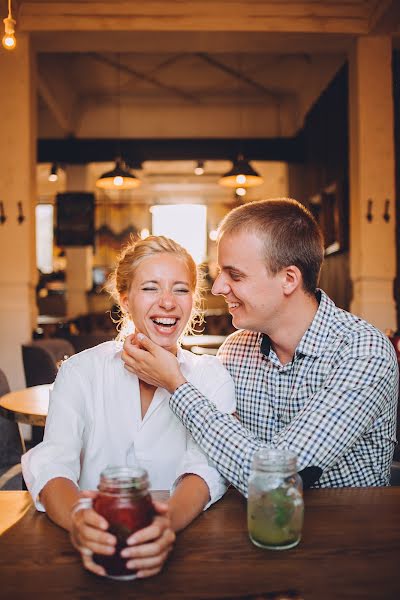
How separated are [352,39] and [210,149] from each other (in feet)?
11.8

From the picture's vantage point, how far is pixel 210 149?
888 centimetres

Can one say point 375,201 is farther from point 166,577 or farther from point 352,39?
point 166,577

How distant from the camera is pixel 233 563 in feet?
3.34

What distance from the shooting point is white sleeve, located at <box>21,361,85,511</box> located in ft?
4.46

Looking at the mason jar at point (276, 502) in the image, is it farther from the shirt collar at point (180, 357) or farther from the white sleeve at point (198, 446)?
the shirt collar at point (180, 357)

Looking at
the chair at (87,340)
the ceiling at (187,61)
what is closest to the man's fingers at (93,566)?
the chair at (87,340)

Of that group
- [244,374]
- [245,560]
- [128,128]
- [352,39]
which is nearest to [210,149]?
[128,128]

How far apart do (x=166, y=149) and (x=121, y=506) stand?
832 centimetres

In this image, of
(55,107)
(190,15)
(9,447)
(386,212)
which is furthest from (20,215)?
(55,107)

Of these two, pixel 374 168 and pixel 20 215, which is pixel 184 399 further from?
pixel 374 168

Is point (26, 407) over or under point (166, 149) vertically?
under

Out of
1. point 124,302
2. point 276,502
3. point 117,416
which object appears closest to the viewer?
point 276,502

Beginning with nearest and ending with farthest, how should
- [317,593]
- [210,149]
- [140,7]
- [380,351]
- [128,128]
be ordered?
[317,593], [380,351], [140,7], [210,149], [128,128]

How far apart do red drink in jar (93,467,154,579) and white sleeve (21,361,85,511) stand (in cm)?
39
